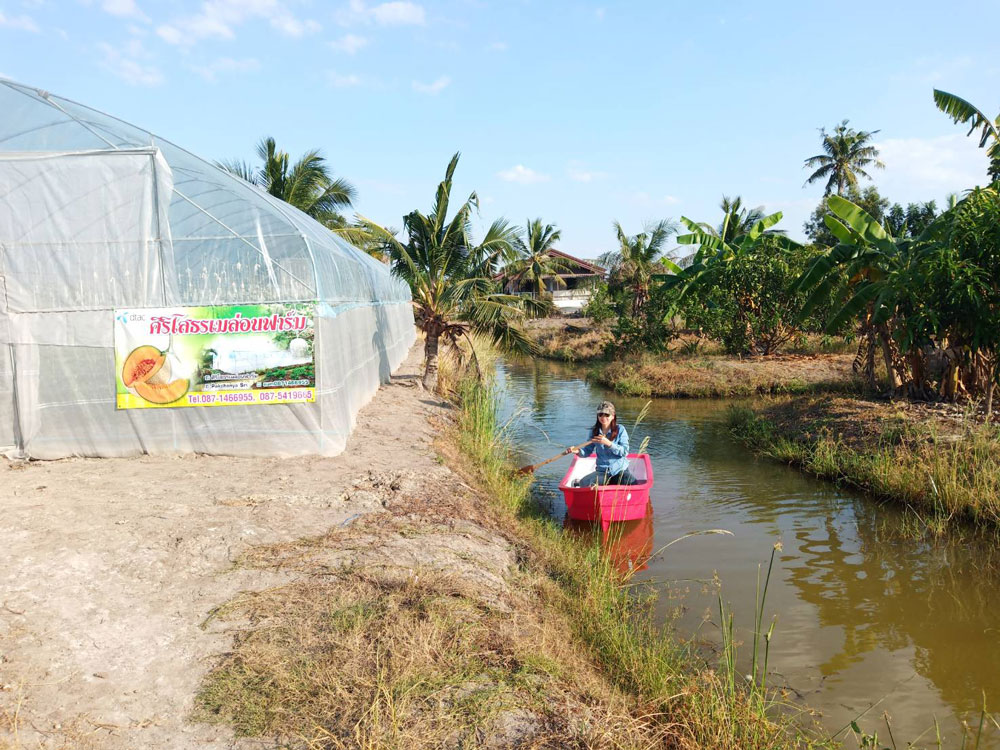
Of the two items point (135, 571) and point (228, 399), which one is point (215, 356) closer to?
point (228, 399)

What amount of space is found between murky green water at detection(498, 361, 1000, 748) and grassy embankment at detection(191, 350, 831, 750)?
1.95ft

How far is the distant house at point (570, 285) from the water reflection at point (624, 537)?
37789 millimetres

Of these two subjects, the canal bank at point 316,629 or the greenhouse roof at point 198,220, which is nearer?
the canal bank at point 316,629

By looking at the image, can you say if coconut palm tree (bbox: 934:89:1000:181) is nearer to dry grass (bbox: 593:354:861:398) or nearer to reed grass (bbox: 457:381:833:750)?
dry grass (bbox: 593:354:861:398)

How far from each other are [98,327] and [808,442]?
443 inches

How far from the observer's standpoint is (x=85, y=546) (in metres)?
6.00

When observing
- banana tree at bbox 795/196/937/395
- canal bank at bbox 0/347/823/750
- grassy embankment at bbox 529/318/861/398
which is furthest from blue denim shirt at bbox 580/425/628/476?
grassy embankment at bbox 529/318/861/398

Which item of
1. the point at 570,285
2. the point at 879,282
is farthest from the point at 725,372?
the point at 570,285

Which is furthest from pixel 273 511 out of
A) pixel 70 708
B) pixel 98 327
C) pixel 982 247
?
pixel 982 247

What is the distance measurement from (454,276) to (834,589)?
32.1 ft

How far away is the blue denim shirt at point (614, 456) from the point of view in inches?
369

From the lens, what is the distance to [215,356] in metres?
9.16

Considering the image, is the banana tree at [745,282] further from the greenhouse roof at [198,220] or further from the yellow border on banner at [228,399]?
the yellow border on banner at [228,399]

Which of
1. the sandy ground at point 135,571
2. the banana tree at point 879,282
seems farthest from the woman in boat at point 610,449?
the banana tree at point 879,282
